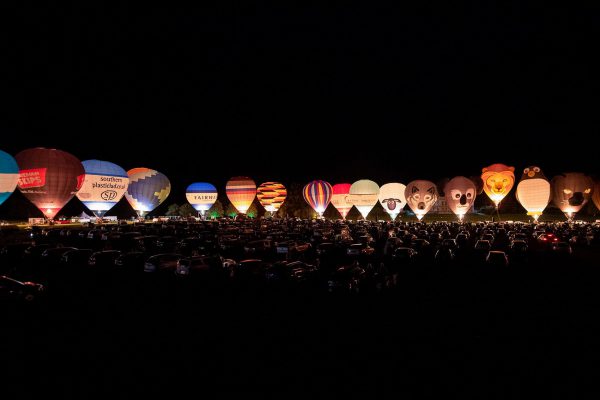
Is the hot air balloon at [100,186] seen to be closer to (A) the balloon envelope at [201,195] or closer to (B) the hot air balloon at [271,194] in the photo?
(A) the balloon envelope at [201,195]

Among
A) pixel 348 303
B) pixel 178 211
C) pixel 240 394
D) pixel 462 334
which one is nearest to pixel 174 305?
pixel 348 303

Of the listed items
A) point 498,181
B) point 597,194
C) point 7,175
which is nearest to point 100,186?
point 7,175

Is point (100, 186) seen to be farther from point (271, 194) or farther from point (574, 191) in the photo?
point (574, 191)

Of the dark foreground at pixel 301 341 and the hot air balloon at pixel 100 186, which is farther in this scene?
the hot air balloon at pixel 100 186

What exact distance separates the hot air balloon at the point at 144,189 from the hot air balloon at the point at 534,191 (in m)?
39.7

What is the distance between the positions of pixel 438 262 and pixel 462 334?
9.48 meters

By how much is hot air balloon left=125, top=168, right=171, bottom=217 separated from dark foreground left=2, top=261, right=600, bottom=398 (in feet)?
112

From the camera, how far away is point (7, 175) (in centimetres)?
2680

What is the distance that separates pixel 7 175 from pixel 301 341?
28112 millimetres

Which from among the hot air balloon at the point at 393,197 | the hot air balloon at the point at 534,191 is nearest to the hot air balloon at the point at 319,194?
the hot air balloon at the point at 393,197

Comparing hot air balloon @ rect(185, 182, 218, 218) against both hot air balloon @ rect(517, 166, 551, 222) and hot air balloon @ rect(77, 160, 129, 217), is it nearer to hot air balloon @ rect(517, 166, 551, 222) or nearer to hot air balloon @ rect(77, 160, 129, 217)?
hot air balloon @ rect(77, 160, 129, 217)

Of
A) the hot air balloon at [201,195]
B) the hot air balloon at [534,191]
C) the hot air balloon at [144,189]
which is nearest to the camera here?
the hot air balloon at [534,191]

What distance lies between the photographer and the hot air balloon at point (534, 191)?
136 feet

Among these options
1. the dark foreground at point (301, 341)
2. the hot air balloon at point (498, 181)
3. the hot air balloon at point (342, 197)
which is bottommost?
the dark foreground at point (301, 341)
